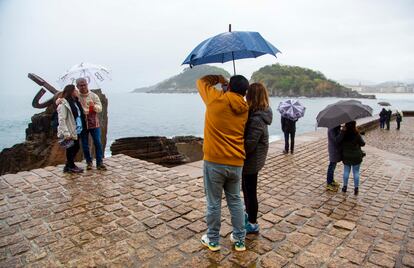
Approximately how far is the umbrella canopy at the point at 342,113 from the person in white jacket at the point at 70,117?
4.67m

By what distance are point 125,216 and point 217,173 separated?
75.3 inches

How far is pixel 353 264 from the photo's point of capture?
3.00m

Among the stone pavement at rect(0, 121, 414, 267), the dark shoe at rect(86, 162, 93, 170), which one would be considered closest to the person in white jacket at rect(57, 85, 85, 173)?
the dark shoe at rect(86, 162, 93, 170)

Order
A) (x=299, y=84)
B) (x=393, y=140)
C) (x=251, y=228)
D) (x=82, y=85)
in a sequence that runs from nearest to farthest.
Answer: (x=251, y=228) < (x=82, y=85) < (x=393, y=140) < (x=299, y=84)

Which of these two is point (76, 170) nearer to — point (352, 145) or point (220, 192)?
point (220, 192)

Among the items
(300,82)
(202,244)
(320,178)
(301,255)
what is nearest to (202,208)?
(202,244)

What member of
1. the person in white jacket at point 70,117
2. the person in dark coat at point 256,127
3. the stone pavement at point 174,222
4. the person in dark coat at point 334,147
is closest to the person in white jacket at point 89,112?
the person in white jacket at point 70,117

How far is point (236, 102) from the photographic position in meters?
2.67

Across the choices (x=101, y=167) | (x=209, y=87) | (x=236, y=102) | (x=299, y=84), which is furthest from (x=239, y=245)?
(x=299, y=84)

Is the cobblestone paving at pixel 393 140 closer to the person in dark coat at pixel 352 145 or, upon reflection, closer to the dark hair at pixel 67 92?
the person in dark coat at pixel 352 145

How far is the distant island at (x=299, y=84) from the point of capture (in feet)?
463

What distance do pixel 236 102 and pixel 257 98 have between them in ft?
1.26

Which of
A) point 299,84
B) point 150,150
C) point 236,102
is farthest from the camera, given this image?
point 299,84

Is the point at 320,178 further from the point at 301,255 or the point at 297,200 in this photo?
the point at 301,255
